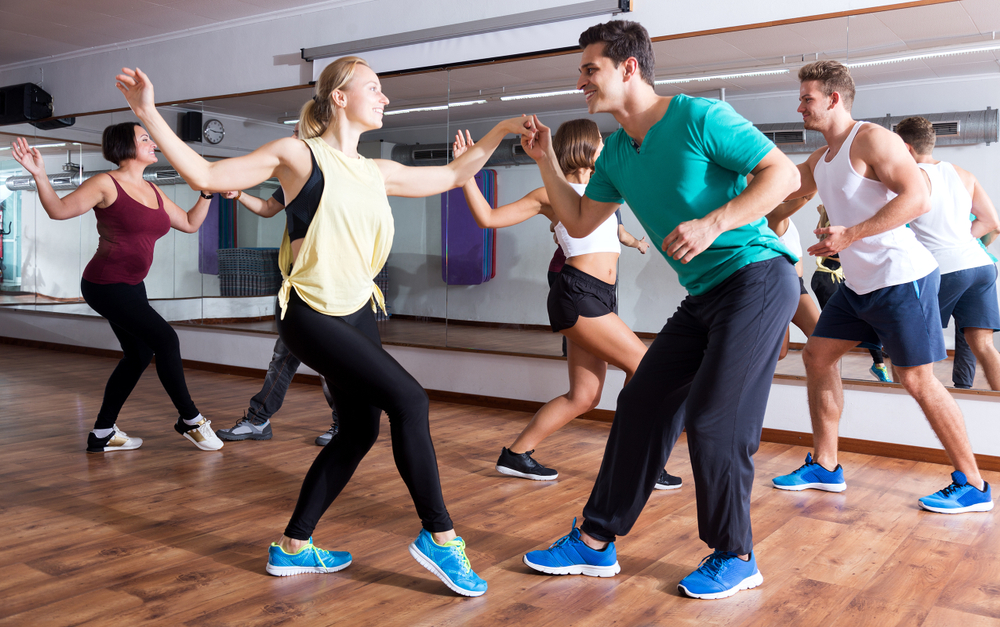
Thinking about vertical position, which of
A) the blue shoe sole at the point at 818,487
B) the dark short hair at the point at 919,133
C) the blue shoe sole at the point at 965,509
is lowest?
the blue shoe sole at the point at 818,487

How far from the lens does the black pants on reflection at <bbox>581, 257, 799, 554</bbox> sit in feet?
6.23

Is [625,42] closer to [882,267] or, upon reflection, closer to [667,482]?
[882,267]

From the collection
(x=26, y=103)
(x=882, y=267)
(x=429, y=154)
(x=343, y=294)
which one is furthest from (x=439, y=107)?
(x=26, y=103)

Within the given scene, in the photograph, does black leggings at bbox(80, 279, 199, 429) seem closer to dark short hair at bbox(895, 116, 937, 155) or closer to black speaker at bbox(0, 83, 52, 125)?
dark short hair at bbox(895, 116, 937, 155)

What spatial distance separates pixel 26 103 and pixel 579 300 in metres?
6.81

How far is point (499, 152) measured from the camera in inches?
191

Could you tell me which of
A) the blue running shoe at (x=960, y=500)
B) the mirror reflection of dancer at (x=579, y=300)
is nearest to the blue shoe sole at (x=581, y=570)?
the mirror reflection of dancer at (x=579, y=300)

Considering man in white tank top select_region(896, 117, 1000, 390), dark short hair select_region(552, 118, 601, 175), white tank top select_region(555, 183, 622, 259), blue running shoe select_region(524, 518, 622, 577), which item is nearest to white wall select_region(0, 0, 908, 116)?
man in white tank top select_region(896, 117, 1000, 390)

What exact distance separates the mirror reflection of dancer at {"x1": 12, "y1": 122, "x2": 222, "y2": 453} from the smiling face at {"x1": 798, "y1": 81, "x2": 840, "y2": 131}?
2.59 m

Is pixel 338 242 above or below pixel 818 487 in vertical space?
above

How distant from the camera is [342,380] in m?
Answer: 1.96

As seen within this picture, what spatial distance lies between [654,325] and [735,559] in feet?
8.29

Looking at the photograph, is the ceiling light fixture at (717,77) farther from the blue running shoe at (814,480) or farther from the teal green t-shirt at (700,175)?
the teal green t-shirt at (700,175)

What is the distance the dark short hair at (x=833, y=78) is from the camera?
9.24 ft
